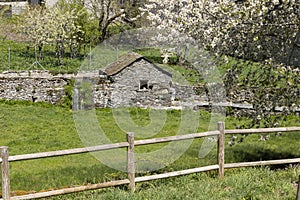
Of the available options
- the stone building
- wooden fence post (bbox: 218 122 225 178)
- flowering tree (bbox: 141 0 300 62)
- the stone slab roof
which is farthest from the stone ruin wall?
wooden fence post (bbox: 218 122 225 178)

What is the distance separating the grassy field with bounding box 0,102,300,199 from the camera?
29.2ft

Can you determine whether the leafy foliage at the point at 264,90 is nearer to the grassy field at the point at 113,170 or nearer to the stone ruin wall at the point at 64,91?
the grassy field at the point at 113,170

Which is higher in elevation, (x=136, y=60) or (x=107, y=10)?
(x=107, y=10)

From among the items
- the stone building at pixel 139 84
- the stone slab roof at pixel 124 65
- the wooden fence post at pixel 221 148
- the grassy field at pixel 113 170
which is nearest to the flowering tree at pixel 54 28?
the stone slab roof at pixel 124 65

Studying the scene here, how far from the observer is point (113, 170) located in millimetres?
11883

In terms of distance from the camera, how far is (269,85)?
37.9 feet

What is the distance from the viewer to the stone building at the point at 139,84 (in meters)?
23.1

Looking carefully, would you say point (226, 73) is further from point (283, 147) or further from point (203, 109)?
point (203, 109)

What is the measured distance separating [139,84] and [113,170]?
1166 centimetres

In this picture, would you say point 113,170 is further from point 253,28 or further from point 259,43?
point 253,28

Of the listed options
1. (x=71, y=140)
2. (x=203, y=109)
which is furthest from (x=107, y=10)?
(x=71, y=140)

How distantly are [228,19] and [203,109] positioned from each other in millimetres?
10980

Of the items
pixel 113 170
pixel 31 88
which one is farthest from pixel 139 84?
pixel 113 170

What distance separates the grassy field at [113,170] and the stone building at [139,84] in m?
1.01
